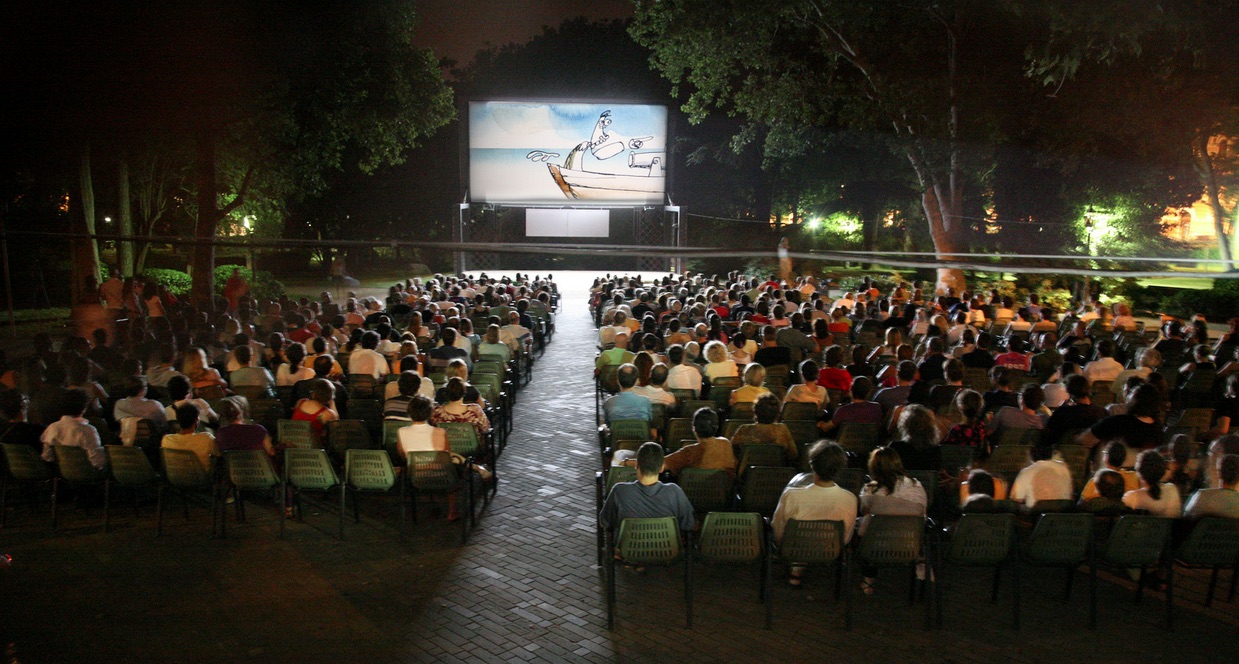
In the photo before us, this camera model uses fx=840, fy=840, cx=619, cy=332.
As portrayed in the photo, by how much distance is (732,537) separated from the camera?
5223 mm

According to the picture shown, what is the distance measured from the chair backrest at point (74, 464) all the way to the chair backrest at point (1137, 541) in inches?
290

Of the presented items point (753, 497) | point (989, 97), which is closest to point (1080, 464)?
point (753, 497)

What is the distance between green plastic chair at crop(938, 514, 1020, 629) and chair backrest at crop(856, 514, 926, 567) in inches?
8.0

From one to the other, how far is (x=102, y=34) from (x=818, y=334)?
9.16 meters

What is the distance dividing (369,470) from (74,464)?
2366 millimetres

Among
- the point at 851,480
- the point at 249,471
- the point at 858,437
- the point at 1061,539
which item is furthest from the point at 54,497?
the point at 1061,539

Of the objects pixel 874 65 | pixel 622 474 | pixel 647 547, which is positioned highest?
pixel 874 65

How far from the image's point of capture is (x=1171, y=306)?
23953 millimetres

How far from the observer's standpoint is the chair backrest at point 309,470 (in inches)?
257

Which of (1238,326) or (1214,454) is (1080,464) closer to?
(1214,454)

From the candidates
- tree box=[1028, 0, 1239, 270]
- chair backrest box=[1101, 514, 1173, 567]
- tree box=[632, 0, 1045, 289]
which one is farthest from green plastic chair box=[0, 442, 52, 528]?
tree box=[632, 0, 1045, 289]

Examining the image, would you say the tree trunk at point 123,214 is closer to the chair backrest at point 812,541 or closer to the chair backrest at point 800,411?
the chair backrest at point 800,411

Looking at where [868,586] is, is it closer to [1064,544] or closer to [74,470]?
[1064,544]

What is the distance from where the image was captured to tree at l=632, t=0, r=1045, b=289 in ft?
72.9
